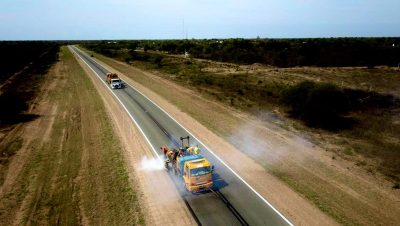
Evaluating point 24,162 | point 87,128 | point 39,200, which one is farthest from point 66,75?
point 39,200

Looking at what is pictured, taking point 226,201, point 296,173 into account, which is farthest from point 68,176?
point 296,173

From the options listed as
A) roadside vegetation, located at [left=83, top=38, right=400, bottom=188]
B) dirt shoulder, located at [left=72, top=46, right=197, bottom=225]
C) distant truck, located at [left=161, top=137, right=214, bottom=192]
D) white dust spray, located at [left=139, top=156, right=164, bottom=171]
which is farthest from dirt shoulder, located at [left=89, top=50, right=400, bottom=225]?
dirt shoulder, located at [left=72, top=46, right=197, bottom=225]

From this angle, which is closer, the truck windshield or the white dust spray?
the truck windshield

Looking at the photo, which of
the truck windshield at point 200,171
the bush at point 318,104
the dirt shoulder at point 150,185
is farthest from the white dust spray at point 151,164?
the bush at point 318,104

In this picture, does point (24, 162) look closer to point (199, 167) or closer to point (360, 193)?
point (199, 167)

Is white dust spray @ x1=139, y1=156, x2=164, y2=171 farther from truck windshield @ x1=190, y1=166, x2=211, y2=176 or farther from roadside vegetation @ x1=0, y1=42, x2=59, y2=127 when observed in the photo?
roadside vegetation @ x1=0, y1=42, x2=59, y2=127

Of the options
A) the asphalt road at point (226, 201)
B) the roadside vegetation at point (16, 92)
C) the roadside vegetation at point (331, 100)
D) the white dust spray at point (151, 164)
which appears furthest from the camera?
the roadside vegetation at point (16, 92)

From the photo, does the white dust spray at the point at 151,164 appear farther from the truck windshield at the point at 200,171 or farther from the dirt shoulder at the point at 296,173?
the truck windshield at the point at 200,171
